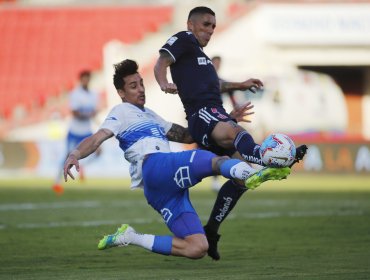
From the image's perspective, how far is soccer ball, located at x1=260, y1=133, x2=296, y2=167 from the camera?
28.0 ft

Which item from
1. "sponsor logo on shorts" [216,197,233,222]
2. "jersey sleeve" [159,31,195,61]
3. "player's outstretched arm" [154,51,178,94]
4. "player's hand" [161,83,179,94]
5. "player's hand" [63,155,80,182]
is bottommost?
"sponsor logo on shorts" [216,197,233,222]

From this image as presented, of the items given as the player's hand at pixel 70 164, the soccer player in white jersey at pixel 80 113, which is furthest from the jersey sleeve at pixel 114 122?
the soccer player in white jersey at pixel 80 113

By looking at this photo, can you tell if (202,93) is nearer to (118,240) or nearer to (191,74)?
(191,74)

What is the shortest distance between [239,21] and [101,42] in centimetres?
745

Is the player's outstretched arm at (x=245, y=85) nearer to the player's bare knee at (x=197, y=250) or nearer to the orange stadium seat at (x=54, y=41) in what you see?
the player's bare knee at (x=197, y=250)

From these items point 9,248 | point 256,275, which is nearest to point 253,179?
point 256,275

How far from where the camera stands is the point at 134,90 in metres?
10.0

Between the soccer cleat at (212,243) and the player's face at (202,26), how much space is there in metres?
1.95

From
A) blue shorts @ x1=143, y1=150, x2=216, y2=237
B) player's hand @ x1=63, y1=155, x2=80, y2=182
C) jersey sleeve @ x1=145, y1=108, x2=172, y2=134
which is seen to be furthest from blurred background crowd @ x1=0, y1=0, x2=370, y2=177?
player's hand @ x1=63, y1=155, x2=80, y2=182

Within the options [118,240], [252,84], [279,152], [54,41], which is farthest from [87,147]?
[54,41]

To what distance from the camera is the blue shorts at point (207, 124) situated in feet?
33.4

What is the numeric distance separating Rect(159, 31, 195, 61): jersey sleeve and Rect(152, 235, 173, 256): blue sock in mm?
1913

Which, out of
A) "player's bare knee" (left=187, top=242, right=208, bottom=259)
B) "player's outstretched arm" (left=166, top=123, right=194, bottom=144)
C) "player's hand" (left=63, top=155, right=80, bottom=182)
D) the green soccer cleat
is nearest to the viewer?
the green soccer cleat

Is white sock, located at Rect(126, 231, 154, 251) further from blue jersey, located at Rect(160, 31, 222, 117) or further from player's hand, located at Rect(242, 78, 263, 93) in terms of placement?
player's hand, located at Rect(242, 78, 263, 93)
